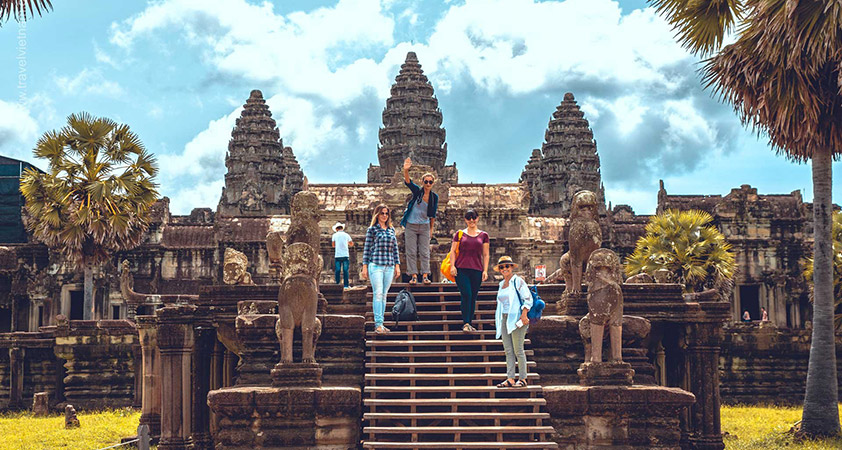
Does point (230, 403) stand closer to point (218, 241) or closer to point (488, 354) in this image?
point (488, 354)

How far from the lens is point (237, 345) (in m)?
13.0

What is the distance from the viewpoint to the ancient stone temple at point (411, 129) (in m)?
72.0

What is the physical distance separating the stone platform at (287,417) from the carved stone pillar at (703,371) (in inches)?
226

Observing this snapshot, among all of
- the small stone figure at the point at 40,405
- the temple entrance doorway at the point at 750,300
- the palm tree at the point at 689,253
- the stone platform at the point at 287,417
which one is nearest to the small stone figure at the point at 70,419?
the small stone figure at the point at 40,405

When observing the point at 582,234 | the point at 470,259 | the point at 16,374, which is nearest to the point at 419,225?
the point at 470,259

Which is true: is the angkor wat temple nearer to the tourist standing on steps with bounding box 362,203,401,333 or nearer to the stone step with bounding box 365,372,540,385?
the tourist standing on steps with bounding box 362,203,401,333

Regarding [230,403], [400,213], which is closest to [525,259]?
[400,213]

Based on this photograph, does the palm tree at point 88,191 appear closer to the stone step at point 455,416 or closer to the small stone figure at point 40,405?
the small stone figure at point 40,405

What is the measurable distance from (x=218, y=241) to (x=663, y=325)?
27.0m

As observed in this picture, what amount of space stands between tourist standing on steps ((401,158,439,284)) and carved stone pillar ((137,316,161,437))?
5629mm

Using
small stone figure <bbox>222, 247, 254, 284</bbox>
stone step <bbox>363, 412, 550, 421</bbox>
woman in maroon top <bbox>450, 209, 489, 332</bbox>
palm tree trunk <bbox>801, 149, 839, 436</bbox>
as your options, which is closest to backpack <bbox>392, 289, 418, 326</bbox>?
woman in maroon top <bbox>450, 209, 489, 332</bbox>

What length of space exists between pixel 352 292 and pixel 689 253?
14.0 meters

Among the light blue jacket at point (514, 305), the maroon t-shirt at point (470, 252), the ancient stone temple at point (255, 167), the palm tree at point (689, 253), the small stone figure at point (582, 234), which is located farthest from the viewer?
the ancient stone temple at point (255, 167)

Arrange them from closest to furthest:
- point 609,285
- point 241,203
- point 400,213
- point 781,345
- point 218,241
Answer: point 609,285 → point 781,345 → point 400,213 → point 218,241 → point 241,203
